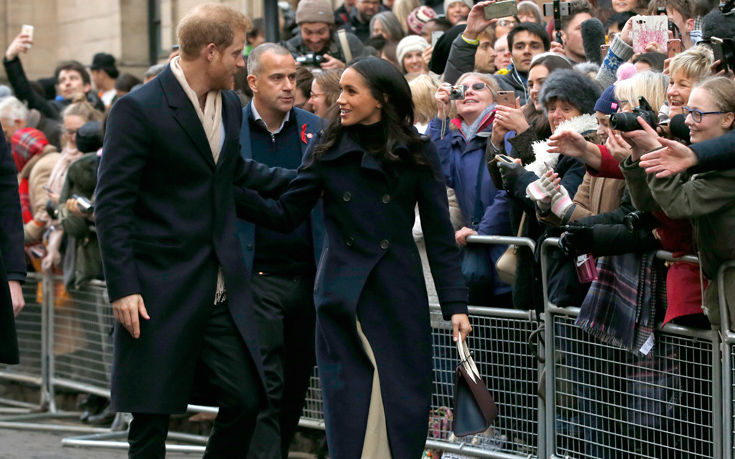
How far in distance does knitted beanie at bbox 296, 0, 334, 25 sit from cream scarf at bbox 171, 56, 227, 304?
17.0ft

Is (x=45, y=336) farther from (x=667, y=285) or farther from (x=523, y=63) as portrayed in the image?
(x=667, y=285)

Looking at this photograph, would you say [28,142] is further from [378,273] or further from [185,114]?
[378,273]

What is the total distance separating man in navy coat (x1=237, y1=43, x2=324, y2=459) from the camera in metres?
7.14

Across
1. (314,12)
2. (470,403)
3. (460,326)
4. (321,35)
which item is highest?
(314,12)

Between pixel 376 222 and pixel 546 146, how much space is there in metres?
1.31

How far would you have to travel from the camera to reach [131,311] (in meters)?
5.86

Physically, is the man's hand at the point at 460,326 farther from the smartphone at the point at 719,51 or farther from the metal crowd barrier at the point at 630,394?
the smartphone at the point at 719,51

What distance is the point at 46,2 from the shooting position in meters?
27.4

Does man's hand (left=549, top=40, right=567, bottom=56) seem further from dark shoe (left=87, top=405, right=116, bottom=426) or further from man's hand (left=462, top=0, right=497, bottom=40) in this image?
dark shoe (left=87, top=405, right=116, bottom=426)

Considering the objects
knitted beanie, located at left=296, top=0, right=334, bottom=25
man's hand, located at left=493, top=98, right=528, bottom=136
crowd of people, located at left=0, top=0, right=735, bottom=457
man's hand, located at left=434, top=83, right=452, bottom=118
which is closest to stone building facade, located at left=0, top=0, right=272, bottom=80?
knitted beanie, located at left=296, top=0, right=334, bottom=25

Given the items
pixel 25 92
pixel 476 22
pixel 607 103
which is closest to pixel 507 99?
pixel 607 103

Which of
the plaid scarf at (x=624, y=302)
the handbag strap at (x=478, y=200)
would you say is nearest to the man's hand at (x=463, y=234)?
the handbag strap at (x=478, y=200)

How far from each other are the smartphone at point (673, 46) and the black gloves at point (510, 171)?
136 cm

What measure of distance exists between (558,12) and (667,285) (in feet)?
11.3
